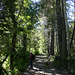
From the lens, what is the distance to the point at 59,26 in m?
14.2

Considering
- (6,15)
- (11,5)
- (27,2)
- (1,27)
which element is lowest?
(1,27)

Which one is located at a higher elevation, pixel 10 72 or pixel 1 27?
pixel 1 27

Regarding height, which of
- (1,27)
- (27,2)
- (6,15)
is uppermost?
(27,2)

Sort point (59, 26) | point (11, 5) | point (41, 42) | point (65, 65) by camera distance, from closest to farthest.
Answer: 1. point (11, 5)
2. point (65, 65)
3. point (59, 26)
4. point (41, 42)

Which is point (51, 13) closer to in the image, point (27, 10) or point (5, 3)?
point (27, 10)

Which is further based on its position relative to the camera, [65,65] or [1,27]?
[65,65]

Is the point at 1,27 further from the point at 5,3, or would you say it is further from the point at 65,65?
the point at 65,65

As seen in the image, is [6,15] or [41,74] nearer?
[6,15]

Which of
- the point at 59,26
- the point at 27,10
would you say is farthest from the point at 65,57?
the point at 27,10

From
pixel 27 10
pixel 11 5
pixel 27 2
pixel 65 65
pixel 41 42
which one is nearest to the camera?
pixel 11 5

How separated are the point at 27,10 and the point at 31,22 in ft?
3.80

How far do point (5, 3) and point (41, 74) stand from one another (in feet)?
20.2

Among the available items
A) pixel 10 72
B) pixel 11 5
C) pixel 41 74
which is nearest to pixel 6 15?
pixel 11 5

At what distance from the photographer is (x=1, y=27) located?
6.17 m
